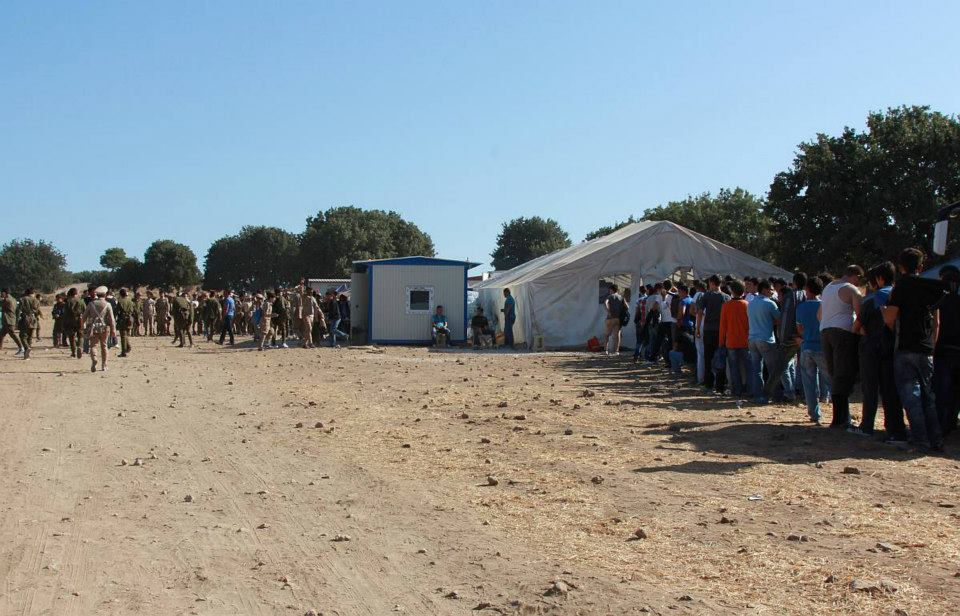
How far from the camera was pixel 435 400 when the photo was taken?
14.5m

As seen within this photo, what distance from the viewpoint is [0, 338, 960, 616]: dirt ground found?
518cm

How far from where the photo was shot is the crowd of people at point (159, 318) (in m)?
19.7

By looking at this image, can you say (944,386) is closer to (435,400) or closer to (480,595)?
(480,595)

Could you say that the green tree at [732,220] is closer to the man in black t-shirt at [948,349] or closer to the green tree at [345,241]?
the green tree at [345,241]

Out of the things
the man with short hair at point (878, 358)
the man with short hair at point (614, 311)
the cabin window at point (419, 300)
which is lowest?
the man with short hair at point (878, 358)

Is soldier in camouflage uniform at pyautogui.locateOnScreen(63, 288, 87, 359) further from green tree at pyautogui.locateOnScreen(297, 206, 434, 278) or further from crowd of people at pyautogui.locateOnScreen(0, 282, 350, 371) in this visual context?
green tree at pyautogui.locateOnScreen(297, 206, 434, 278)

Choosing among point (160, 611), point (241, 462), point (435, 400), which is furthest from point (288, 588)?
point (435, 400)

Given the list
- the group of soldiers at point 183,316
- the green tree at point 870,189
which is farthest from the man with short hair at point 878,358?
the green tree at point 870,189

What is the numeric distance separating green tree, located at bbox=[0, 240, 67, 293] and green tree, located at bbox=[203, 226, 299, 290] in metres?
16.9

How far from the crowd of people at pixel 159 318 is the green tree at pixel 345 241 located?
173 feet

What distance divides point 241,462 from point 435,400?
5.56m

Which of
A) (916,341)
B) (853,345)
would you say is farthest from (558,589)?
(853,345)

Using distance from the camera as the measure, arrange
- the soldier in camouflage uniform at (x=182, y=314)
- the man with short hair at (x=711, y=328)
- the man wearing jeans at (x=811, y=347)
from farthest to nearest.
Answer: the soldier in camouflage uniform at (x=182, y=314)
the man with short hair at (x=711, y=328)
the man wearing jeans at (x=811, y=347)

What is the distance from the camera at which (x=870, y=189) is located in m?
35.4
